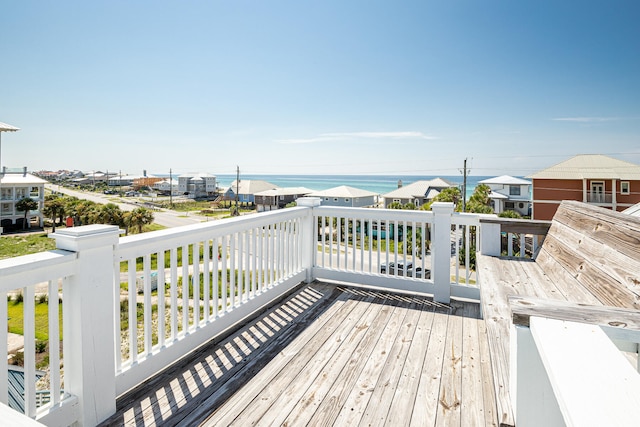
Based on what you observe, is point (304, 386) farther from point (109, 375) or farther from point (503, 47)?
point (503, 47)

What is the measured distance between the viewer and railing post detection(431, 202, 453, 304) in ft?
10.1

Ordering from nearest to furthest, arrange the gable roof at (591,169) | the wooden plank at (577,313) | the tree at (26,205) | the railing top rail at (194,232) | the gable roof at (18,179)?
1. the wooden plank at (577,313)
2. the railing top rail at (194,232)
3. the gable roof at (18,179)
4. the tree at (26,205)
5. the gable roof at (591,169)

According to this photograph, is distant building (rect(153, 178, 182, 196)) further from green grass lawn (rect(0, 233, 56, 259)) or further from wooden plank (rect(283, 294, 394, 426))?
wooden plank (rect(283, 294, 394, 426))

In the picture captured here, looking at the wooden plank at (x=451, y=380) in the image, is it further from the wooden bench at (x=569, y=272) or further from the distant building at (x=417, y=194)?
the distant building at (x=417, y=194)

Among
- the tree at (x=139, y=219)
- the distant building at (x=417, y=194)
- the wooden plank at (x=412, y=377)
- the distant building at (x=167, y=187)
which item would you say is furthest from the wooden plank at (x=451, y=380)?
the distant building at (x=417, y=194)

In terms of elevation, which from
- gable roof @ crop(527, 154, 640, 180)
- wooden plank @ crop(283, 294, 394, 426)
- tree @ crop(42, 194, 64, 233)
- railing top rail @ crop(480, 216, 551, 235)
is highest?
gable roof @ crop(527, 154, 640, 180)

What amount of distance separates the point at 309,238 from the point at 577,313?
305 centimetres

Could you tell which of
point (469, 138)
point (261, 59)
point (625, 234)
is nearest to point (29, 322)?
point (625, 234)

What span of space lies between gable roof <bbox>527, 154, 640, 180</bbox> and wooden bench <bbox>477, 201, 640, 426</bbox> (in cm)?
1607

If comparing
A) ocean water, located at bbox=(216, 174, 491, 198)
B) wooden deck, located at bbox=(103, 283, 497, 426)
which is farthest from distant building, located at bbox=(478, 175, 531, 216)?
wooden deck, located at bbox=(103, 283, 497, 426)

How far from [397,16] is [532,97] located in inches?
399

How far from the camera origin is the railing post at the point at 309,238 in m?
3.62

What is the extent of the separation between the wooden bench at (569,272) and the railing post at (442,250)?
1.45 feet

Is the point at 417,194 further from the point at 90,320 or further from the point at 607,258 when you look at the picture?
the point at 90,320
